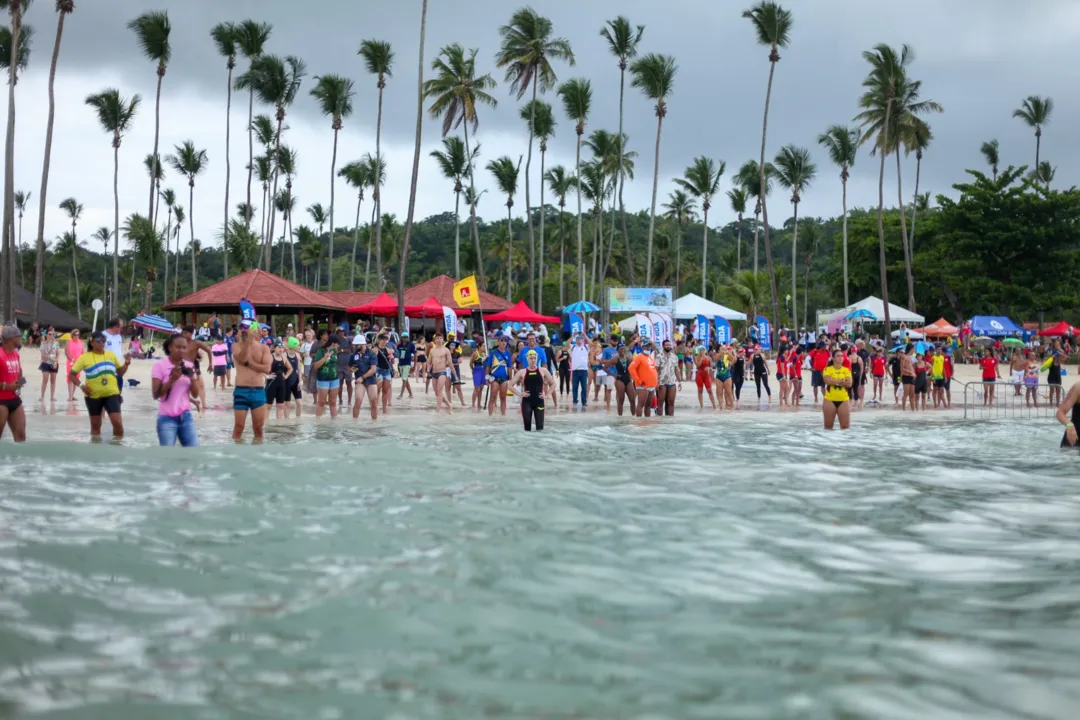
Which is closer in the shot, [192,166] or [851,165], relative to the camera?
[851,165]

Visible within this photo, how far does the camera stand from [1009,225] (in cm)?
5247

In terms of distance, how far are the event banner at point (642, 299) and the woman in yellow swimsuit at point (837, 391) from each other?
22321mm

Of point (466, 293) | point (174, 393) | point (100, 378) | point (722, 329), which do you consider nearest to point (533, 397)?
point (174, 393)

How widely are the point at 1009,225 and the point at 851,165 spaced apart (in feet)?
44.5

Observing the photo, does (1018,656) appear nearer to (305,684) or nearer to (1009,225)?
(305,684)

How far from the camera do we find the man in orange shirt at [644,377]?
59.3 ft

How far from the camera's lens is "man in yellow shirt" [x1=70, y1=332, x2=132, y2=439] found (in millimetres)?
10648

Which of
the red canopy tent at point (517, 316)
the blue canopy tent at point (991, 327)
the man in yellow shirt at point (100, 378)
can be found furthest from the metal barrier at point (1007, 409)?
the red canopy tent at point (517, 316)

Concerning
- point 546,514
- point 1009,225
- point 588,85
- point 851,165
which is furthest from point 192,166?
point 546,514

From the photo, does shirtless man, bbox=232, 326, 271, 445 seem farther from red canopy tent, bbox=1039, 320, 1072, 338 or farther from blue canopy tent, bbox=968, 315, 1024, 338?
red canopy tent, bbox=1039, 320, 1072, 338

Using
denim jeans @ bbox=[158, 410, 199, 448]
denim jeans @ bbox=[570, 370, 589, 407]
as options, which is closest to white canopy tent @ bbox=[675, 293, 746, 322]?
denim jeans @ bbox=[570, 370, 589, 407]

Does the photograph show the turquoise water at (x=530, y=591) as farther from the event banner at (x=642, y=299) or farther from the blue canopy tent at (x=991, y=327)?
the blue canopy tent at (x=991, y=327)

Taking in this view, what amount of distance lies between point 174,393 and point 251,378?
4.53ft

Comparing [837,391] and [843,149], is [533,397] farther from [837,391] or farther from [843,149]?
[843,149]
